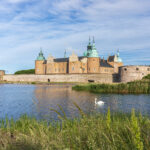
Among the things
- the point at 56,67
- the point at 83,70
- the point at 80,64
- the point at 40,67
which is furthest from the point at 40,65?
the point at 83,70

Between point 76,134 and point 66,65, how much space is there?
57308mm

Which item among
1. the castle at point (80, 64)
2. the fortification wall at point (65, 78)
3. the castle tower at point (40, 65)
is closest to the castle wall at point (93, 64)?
the castle at point (80, 64)

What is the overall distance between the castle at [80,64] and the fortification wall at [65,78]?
554 centimetres

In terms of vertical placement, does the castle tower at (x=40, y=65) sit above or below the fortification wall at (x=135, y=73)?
above

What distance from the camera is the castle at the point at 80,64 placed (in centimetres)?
5703

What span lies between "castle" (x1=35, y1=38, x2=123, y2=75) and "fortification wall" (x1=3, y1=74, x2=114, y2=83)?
554 cm

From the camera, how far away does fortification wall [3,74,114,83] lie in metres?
48.5

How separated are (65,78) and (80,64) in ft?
24.5

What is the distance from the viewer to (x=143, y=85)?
24.3m

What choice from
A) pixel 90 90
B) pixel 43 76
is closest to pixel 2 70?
pixel 43 76

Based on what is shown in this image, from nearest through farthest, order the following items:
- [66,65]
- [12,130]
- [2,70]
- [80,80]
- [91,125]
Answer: [91,125] → [12,130] → [80,80] → [66,65] → [2,70]

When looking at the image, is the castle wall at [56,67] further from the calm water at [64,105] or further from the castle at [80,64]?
the calm water at [64,105]

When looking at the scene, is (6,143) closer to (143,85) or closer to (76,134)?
(76,134)

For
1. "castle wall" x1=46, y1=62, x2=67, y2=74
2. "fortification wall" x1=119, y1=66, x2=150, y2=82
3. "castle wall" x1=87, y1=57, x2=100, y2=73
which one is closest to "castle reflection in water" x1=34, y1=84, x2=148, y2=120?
"fortification wall" x1=119, y1=66, x2=150, y2=82
